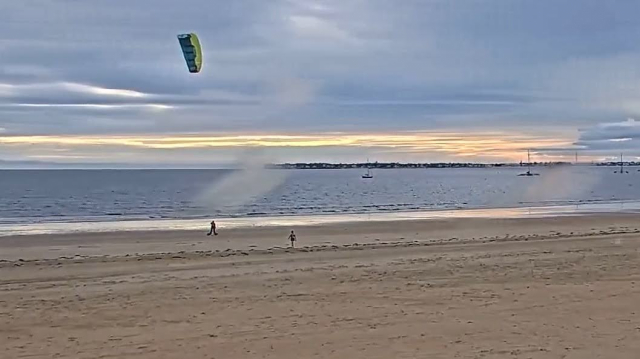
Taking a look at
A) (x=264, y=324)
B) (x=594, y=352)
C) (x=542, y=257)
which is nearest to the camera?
(x=594, y=352)

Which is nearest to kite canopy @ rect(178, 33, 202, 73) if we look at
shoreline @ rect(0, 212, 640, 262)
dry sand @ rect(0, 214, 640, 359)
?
dry sand @ rect(0, 214, 640, 359)

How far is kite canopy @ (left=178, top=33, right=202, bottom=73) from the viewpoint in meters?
15.0

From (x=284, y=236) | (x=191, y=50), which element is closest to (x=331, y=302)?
(x=191, y=50)

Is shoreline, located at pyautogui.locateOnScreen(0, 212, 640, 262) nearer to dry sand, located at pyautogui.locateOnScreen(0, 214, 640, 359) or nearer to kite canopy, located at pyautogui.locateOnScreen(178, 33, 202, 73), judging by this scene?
dry sand, located at pyautogui.locateOnScreen(0, 214, 640, 359)

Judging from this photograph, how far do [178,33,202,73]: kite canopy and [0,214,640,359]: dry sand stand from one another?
4.35m

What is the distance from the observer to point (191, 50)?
15.1m

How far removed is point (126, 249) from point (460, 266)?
36.9ft

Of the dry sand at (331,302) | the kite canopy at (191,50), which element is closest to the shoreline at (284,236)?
the dry sand at (331,302)

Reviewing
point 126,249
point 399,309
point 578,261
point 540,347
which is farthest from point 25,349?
point 126,249

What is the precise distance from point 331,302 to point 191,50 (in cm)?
612

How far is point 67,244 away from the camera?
25297 millimetres

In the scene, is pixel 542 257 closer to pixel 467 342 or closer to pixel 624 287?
pixel 624 287

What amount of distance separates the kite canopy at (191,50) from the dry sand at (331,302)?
435cm

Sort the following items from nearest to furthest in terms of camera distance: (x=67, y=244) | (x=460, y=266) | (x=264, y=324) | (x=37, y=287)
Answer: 1. (x=264, y=324)
2. (x=37, y=287)
3. (x=460, y=266)
4. (x=67, y=244)
